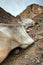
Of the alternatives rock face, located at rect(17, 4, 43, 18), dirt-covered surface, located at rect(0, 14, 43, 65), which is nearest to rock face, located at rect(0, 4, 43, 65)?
dirt-covered surface, located at rect(0, 14, 43, 65)

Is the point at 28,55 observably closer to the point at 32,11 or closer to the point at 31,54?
the point at 31,54

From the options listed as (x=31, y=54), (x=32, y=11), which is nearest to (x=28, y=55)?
(x=31, y=54)

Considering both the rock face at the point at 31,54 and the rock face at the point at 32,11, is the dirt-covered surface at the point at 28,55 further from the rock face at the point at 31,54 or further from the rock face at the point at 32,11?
the rock face at the point at 32,11

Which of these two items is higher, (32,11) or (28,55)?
(32,11)

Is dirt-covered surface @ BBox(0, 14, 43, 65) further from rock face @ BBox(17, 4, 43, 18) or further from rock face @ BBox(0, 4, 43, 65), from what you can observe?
rock face @ BBox(17, 4, 43, 18)

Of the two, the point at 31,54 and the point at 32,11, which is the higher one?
the point at 32,11

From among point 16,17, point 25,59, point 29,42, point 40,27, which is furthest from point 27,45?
point 16,17

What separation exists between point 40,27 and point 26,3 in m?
1.16

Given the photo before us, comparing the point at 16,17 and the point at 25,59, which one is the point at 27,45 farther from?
the point at 16,17

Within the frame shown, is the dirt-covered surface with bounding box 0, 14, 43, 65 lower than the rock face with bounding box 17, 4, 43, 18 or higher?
lower

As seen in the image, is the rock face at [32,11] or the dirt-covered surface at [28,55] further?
the rock face at [32,11]

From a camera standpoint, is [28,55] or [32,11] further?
[32,11]

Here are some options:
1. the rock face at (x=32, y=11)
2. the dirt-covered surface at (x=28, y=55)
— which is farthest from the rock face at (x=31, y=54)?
the rock face at (x=32, y=11)

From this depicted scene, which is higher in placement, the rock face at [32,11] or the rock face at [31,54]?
the rock face at [32,11]
